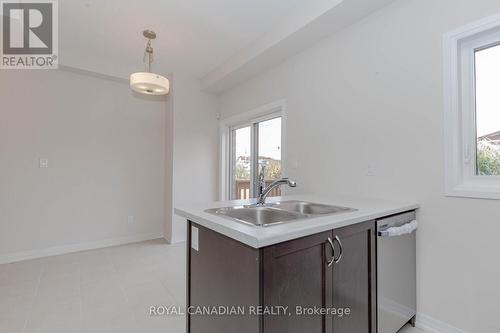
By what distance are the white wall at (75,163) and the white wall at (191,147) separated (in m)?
0.45

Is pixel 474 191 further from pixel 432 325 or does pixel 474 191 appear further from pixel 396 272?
pixel 432 325

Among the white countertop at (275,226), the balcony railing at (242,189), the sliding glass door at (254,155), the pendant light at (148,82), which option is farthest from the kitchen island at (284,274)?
the balcony railing at (242,189)

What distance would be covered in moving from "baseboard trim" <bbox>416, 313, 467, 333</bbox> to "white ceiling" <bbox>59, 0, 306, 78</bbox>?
2687 millimetres

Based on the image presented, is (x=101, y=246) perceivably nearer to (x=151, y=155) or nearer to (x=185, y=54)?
(x=151, y=155)

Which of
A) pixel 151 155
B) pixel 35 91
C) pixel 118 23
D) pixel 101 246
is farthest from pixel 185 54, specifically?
pixel 101 246

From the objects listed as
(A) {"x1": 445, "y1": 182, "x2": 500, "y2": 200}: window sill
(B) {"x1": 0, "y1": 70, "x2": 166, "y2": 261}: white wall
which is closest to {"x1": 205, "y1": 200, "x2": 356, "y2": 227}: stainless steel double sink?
(A) {"x1": 445, "y1": 182, "x2": 500, "y2": 200}: window sill

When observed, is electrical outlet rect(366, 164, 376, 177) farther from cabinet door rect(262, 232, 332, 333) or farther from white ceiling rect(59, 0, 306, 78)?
white ceiling rect(59, 0, 306, 78)

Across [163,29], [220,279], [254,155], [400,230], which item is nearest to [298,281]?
[220,279]

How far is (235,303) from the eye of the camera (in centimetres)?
107

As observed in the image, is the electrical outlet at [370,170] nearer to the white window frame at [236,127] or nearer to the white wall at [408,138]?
the white wall at [408,138]

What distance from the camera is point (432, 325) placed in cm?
166

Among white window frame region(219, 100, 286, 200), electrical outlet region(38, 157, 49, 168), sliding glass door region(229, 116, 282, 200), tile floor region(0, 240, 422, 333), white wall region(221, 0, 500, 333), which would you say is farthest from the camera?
sliding glass door region(229, 116, 282, 200)

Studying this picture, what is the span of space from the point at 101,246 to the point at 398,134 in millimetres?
3949

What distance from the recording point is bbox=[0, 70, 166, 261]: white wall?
298 centimetres
